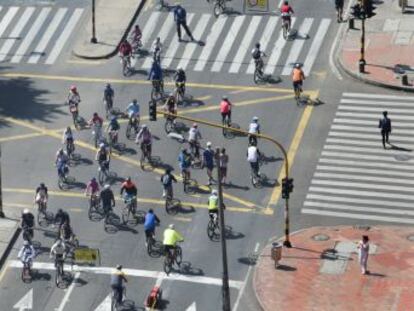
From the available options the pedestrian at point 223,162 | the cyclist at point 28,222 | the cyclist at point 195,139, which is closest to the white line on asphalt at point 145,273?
the cyclist at point 28,222

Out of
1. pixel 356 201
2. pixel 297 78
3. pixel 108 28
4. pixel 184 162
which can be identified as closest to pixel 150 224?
pixel 184 162

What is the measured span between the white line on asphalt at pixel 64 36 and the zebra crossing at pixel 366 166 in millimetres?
17752

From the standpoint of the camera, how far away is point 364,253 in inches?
2351

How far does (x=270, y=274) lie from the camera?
60.7m

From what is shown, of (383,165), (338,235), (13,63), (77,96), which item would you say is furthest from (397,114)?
(13,63)

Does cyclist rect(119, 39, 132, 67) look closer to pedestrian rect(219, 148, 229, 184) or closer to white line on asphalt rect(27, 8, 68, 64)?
white line on asphalt rect(27, 8, 68, 64)

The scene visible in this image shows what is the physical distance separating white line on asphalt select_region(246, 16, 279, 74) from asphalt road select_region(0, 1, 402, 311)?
281mm

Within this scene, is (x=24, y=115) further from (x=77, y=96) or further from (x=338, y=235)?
(x=338, y=235)

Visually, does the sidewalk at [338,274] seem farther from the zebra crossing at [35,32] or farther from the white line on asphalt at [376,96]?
the zebra crossing at [35,32]

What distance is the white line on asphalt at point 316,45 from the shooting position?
78.6 m

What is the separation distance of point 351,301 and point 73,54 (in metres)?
30.0

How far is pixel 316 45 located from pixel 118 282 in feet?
89.5

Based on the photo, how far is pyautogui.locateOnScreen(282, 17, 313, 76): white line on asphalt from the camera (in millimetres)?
78769

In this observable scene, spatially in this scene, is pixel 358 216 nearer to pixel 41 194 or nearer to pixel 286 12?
pixel 41 194
